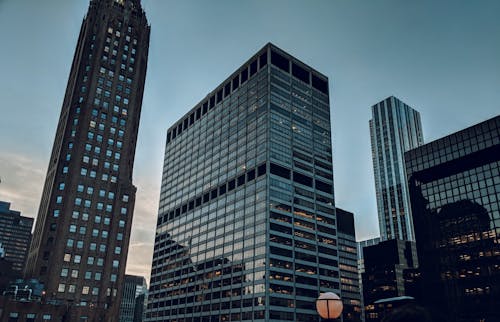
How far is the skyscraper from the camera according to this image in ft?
336

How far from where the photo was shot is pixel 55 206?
350 ft

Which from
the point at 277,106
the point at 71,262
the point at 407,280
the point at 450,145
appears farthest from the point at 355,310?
the point at 71,262

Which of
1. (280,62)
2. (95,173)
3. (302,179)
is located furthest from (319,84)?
(95,173)

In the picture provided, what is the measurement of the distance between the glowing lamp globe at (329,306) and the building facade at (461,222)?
133127 millimetres

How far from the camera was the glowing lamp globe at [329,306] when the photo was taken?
12.2m

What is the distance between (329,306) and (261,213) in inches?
5233

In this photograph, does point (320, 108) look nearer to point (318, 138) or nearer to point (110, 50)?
point (318, 138)

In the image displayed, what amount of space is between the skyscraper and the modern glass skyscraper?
4697cm

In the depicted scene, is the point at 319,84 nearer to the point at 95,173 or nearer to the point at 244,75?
the point at 244,75

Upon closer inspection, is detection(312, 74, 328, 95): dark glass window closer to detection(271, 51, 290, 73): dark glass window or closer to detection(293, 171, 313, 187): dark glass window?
detection(271, 51, 290, 73): dark glass window

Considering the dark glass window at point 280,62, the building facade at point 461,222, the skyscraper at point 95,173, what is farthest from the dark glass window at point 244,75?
the building facade at point 461,222

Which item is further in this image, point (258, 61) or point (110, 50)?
point (258, 61)

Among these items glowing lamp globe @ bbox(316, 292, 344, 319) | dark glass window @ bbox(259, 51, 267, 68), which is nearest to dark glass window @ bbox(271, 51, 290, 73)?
dark glass window @ bbox(259, 51, 267, 68)

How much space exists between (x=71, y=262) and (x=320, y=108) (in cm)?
12086
